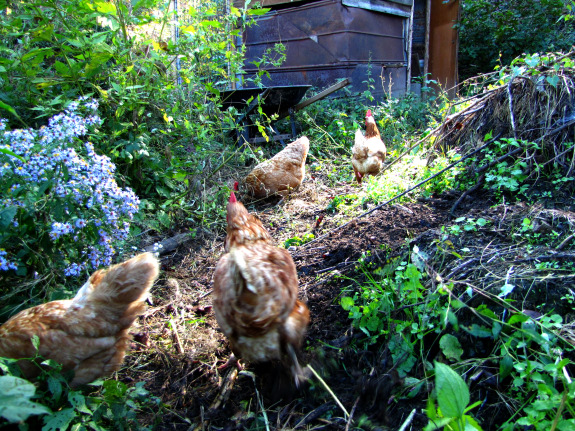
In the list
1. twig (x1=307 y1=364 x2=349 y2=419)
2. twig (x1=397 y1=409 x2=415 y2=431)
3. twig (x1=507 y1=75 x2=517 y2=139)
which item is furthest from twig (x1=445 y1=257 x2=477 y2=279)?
twig (x1=507 y1=75 x2=517 y2=139)

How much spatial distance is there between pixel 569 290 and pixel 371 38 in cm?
843

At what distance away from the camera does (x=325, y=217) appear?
420 centimetres

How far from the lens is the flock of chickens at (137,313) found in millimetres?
1839

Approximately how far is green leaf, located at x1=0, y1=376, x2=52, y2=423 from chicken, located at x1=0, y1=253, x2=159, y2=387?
105 cm

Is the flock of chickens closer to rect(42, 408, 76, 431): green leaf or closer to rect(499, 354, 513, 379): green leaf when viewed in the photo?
rect(42, 408, 76, 431): green leaf

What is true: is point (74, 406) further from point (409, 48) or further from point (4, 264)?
→ point (409, 48)

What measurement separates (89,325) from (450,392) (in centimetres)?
193

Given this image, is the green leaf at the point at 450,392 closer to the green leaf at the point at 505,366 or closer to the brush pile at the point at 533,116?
the green leaf at the point at 505,366

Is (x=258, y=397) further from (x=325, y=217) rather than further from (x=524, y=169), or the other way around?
(x=524, y=169)

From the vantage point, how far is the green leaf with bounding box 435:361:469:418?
1.11 metres

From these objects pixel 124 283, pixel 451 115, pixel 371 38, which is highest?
pixel 371 38

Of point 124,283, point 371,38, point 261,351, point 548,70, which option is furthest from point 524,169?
point 371,38

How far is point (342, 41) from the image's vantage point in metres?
8.41

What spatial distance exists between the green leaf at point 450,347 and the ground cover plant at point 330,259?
10mm
